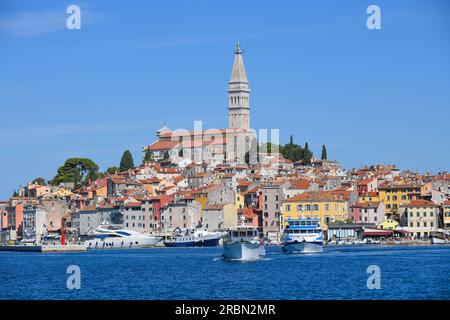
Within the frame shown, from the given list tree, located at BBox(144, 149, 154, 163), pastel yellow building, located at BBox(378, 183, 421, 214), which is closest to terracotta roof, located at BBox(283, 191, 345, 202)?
pastel yellow building, located at BBox(378, 183, 421, 214)

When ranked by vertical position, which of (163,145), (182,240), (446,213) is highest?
(163,145)

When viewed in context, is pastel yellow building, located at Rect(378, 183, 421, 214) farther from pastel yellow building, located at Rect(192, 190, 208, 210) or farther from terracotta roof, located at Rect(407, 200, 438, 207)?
pastel yellow building, located at Rect(192, 190, 208, 210)

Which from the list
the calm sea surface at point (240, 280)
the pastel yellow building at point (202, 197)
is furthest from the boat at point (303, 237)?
the pastel yellow building at point (202, 197)

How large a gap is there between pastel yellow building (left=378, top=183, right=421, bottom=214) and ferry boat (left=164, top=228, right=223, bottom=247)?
10703 mm

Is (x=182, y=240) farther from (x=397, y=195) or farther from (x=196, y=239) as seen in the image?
(x=397, y=195)

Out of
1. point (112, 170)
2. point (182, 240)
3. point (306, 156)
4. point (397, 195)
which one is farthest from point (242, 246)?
point (112, 170)

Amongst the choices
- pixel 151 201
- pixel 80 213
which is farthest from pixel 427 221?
pixel 80 213

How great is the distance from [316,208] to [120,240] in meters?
11.6

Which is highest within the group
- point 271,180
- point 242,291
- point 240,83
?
point 240,83

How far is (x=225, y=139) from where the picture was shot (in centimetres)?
9838
